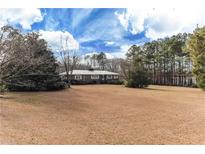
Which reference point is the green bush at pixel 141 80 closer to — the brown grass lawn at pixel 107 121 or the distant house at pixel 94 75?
the distant house at pixel 94 75

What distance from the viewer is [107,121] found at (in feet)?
12.3

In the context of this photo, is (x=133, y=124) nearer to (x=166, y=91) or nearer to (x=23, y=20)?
(x=166, y=91)

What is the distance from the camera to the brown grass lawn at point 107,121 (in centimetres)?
342

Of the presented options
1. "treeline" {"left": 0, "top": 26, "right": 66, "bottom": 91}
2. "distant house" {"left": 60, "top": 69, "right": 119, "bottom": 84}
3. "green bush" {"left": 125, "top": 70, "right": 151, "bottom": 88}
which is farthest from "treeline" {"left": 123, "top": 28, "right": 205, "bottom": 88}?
"treeline" {"left": 0, "top": 26, "right": 66, "bottom": 91}

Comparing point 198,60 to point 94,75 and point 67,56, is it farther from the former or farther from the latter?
point 67,56

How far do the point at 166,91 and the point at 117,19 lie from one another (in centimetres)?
165

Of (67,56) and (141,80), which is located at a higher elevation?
(67,56)

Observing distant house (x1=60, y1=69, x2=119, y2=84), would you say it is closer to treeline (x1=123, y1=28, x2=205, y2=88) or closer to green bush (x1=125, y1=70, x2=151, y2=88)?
treeline (x1=123, y1=28, x2=205, y2=88)

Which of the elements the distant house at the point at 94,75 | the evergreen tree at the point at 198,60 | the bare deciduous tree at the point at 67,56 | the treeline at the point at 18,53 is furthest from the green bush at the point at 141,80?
the treeline at the point at 18,53

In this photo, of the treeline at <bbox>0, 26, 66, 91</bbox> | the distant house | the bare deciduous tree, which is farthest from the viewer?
the distant house

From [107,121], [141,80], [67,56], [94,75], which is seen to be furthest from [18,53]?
[141,80]

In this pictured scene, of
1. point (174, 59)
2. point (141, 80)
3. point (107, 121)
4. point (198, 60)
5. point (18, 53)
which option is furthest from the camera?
point (141, 80)

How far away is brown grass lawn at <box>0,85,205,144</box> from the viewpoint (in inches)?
135
